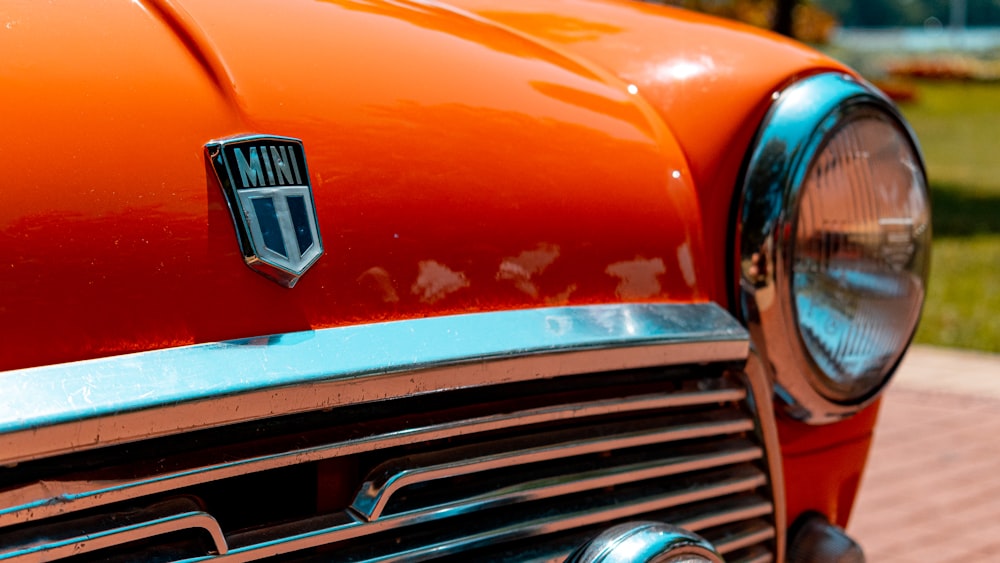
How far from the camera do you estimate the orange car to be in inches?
39.0

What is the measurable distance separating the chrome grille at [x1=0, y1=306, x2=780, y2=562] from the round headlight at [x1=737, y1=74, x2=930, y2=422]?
4.7 inches

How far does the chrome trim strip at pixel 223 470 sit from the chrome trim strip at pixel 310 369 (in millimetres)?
42

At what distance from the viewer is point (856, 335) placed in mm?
1601

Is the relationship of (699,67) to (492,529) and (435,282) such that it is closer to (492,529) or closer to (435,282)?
(435,282)

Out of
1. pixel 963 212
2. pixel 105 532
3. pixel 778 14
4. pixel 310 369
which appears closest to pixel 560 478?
pixel 310 369

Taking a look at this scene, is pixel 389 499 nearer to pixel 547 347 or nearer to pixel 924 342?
pixel 547 347

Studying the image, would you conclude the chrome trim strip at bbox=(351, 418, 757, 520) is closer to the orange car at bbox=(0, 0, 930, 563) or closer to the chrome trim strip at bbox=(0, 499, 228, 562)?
the orange car at bbox=(0, 0, 930, 563)

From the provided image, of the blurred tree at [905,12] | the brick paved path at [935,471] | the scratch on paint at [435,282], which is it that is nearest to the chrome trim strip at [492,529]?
the scratch on paint at [435,282]

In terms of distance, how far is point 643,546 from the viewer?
1246 millimetres

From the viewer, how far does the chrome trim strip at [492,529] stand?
1.06m

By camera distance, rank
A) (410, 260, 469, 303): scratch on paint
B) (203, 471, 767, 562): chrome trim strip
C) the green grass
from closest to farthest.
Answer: (203, 471, 767, 562): chrome trim strip → (410, 260, 469, 303): scratch on paint → the green grass

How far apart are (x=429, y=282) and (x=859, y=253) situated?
2.22ft

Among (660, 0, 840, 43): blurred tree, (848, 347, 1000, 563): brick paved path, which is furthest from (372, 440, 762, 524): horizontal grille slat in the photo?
(660, 0, 840, 43): blurred tree

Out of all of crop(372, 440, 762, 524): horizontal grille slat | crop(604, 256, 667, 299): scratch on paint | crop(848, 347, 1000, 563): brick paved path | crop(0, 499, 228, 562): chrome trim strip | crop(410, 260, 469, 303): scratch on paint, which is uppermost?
crop(410, 260, 469, 303): scratch on paint
